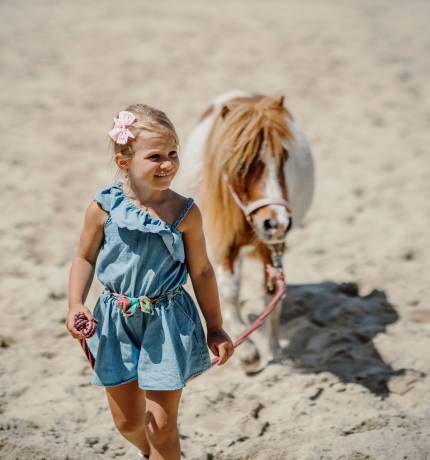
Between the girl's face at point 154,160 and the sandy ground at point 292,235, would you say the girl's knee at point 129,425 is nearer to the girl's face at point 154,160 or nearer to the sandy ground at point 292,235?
the sandy ground at point 292,235

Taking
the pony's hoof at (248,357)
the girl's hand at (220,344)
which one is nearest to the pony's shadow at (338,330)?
the pony's hoof at (248,357)

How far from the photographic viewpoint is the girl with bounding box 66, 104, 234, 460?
1819mm

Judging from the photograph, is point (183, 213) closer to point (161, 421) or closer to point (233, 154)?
point (161, 421)

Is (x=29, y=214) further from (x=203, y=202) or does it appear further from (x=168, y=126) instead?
(x=168, y=126)

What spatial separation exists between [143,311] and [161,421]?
372 millimetres

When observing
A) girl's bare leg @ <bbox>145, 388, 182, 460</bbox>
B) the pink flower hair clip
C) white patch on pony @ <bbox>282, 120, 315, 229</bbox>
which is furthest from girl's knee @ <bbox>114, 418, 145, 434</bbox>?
white patch on pony @ <bbox>282, 120, 315, 229</bbox>

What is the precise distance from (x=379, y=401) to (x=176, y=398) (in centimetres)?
126

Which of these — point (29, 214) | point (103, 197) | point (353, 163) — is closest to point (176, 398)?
point (103, 197)

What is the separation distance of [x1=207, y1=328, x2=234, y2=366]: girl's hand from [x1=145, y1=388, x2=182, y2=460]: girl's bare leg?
0.58 feet

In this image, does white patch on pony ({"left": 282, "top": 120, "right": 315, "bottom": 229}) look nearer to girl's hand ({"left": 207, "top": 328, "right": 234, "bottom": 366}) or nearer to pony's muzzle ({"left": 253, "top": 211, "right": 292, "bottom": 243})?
pony's muzzle ({"left": 253, "top": 211, "right": 292, "bottom": 243})

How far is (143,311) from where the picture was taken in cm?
185

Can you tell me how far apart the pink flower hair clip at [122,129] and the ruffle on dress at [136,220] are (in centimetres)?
19

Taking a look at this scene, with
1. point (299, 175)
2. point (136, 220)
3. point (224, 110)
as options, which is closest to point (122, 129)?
point (136, 220)

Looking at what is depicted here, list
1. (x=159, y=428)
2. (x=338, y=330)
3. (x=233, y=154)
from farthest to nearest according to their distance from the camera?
(x=338, y=330) < (x=233, y=154) < (x=159, y=428)
